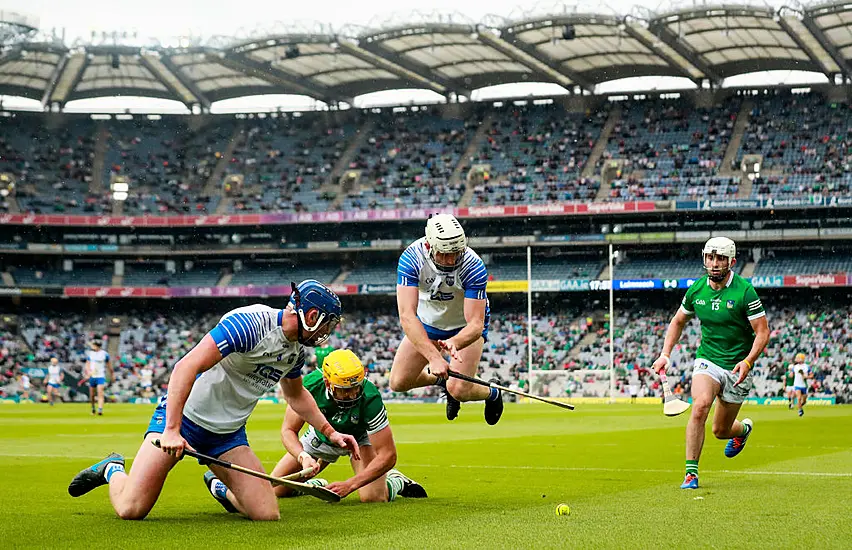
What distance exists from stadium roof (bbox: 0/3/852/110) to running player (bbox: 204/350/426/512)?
160ft

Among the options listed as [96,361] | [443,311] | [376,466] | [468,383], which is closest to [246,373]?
[376,466]

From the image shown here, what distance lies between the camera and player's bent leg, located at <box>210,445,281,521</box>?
10055 mm

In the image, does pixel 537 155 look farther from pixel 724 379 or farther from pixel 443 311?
pixel 724 379

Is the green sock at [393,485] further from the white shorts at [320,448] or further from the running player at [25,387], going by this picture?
the running player at [25,387]

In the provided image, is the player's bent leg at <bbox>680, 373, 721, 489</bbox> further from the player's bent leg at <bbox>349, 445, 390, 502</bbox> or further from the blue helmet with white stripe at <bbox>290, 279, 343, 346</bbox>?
the blue helmet with white stripe at <bbox>290, 279, 343, 346</bbox>

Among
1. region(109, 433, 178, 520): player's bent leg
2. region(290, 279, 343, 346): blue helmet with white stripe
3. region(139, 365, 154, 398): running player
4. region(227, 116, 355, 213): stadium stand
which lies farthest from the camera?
region(227, 116, 355, 213): stadium stand

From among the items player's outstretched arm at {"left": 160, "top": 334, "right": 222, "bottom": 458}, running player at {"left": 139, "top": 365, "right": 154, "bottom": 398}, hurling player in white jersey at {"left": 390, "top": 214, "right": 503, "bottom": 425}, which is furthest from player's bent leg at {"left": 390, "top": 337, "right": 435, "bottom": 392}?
running player at {"left": 139, "top": 365, "right": 154, "bottom": 398}

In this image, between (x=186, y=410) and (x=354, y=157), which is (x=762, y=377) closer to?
(x=354, y=157)

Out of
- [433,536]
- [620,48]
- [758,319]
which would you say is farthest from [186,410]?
[620,48]

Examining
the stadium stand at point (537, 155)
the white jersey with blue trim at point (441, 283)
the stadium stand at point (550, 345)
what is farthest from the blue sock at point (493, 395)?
the stadium stand at point (537, 155)

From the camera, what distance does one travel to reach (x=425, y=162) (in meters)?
74.5

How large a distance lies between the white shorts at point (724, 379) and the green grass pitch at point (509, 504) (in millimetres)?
1041

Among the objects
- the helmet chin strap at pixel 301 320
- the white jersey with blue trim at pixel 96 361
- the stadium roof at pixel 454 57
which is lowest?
the white jersey with blue trim at pixel 96 361

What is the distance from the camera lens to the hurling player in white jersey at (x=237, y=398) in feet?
31.0
